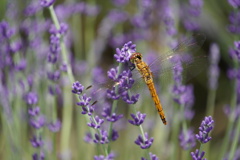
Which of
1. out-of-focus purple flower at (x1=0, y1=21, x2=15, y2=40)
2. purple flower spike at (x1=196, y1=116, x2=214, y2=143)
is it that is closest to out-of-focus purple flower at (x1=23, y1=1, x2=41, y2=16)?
out-of-focus purple flower at (x1=0, y1=21, x2=15, y2=40)

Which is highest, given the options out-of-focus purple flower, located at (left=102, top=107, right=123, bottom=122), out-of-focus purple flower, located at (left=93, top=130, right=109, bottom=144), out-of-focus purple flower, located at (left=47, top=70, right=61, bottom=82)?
out-of-focus purple flower, located at (left=47, top=70, right=61, bottom=82)

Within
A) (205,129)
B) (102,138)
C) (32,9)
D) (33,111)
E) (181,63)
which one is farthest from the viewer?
(32,9)

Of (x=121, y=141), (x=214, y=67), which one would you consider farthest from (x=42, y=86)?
(x=121, y=141)

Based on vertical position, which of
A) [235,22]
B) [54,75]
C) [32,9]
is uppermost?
[32,9]

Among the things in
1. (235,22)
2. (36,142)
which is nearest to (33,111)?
(36,142)

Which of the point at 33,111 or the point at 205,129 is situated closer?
the point at 205,129

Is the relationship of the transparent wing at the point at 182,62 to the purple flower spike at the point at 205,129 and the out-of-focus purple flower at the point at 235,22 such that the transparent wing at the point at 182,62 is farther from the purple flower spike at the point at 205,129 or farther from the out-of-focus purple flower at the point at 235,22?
the purple flower spike at the point at 205,129

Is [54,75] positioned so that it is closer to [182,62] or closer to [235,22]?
[182,62]

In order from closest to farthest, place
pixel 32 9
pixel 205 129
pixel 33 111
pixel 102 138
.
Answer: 1. pixel 205 129
2. pixel 102 138
3. pixel 33 111
4. pixel 32 9

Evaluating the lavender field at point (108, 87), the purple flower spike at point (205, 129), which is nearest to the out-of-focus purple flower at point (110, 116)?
→ the lavender field at point (108, 87)

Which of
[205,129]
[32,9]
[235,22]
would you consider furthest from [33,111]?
[235,22]

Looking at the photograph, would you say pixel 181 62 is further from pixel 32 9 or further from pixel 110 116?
pixel 32 9

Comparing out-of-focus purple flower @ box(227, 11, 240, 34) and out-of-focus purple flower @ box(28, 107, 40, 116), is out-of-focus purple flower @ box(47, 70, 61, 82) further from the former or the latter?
out-of-focus purple flower @ box(227, 11, 240, 34)

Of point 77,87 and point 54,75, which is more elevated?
point 54,75
